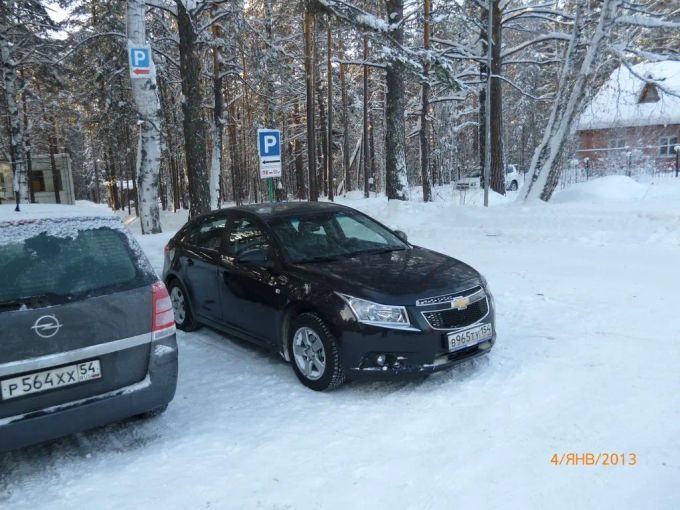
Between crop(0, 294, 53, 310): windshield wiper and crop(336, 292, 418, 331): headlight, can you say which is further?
crop(336, 292, 418, 331): headlight

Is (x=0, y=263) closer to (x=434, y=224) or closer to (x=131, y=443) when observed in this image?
(x=131, y=443)

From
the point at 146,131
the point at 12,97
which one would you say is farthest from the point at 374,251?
the point at 12,97

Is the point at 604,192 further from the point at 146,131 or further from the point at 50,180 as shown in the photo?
the point at 50,180

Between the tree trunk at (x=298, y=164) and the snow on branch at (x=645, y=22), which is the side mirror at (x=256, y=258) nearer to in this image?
the snow on branch at (x=645, y=22)

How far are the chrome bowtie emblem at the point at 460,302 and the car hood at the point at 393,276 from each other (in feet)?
0.27

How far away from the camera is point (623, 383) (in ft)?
14.1

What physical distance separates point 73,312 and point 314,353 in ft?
6.25

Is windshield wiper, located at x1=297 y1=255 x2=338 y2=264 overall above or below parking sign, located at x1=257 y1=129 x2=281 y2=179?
below

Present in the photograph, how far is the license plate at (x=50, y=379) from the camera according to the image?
9.97 feet

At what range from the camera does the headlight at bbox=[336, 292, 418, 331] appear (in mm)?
4113

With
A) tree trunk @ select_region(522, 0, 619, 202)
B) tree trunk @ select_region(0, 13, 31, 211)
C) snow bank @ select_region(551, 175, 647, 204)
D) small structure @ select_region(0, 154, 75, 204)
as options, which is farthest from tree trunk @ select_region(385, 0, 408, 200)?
small structure @ select_region(0, 154, 75, 204)

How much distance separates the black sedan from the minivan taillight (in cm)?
116

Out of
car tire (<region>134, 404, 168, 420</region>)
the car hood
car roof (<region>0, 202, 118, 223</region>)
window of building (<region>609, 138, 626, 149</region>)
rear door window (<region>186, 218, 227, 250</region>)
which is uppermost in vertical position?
window of building (<region>609, 138, 626, 149</region>)

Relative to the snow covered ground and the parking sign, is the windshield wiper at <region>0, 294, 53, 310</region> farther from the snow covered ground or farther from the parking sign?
the parking sign
